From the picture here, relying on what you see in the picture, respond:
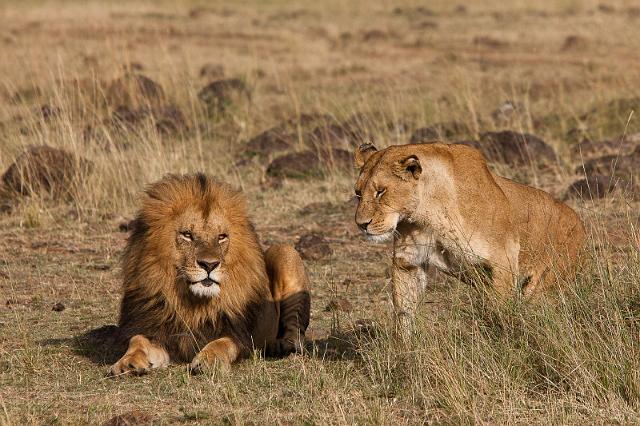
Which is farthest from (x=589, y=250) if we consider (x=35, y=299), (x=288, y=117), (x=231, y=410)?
(x=288, y=117)

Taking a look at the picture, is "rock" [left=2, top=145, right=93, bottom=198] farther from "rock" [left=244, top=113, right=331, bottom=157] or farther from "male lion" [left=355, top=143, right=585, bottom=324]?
"male lion" [left=355, top=143, right=585, bottom=324]

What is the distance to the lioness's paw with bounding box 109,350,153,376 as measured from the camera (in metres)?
5.34

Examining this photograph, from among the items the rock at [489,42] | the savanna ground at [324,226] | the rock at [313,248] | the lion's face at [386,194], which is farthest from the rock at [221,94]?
the rock at [489,42]

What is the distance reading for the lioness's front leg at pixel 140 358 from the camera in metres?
5.35

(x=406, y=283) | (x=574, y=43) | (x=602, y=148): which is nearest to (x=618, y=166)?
(x=602, y=148)

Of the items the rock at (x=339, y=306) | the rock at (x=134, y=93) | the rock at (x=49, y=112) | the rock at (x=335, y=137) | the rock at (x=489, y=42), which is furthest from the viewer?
the rock at (x=489, y=42)

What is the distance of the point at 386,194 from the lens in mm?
5246

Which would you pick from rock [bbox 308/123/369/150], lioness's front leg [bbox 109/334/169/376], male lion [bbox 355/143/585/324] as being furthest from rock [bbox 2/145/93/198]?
male lion [bbox 355/143/585/324]

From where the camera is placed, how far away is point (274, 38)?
24125 mm

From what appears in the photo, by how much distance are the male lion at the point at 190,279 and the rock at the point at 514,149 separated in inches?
213

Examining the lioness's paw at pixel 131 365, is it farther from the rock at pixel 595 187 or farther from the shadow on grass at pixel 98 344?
the rock at pixel 595 187

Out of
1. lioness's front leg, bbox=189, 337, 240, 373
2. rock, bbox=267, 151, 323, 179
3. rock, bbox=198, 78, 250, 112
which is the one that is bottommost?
lioness's front leg, bbox=189, 337, 240, 373

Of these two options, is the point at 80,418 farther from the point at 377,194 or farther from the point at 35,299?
the point at 35,299

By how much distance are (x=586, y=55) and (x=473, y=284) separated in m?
15.5
